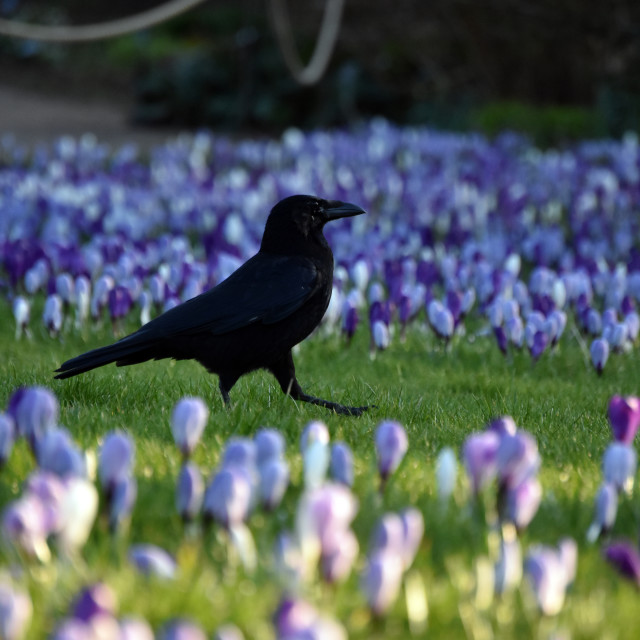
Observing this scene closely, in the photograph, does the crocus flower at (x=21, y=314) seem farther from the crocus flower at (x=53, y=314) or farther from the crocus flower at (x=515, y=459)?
the crocus flower at (x=515, y=459)

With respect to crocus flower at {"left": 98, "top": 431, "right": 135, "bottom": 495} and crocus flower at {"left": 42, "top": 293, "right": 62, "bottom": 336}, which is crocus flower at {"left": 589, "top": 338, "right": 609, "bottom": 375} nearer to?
crocus flower at {"left": 42, "top": 293, "right": 62, "bottom": 336}

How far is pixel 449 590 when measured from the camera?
2432 millimetres

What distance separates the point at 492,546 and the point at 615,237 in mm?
6793

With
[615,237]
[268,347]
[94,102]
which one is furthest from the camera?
[94,102]

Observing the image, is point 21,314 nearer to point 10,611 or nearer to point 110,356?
point 110,356

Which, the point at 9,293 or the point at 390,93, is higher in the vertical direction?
the point at 390,93

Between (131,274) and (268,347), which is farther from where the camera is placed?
(131,274)

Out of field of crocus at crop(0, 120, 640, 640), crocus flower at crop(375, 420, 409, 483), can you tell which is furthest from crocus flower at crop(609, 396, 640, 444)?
crocus flower at crop(375, 420, 409, 483)

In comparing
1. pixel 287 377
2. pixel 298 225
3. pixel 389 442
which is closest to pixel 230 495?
pixel 389 442

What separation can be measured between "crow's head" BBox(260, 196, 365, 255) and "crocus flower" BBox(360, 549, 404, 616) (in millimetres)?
2846

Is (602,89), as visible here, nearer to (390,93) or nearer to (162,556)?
(390,93)

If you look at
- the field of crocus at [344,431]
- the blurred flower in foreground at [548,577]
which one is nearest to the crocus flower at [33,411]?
the field of crocus at [344,431]

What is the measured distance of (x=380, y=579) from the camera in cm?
204

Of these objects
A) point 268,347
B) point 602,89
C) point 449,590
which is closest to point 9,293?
point 268,347
